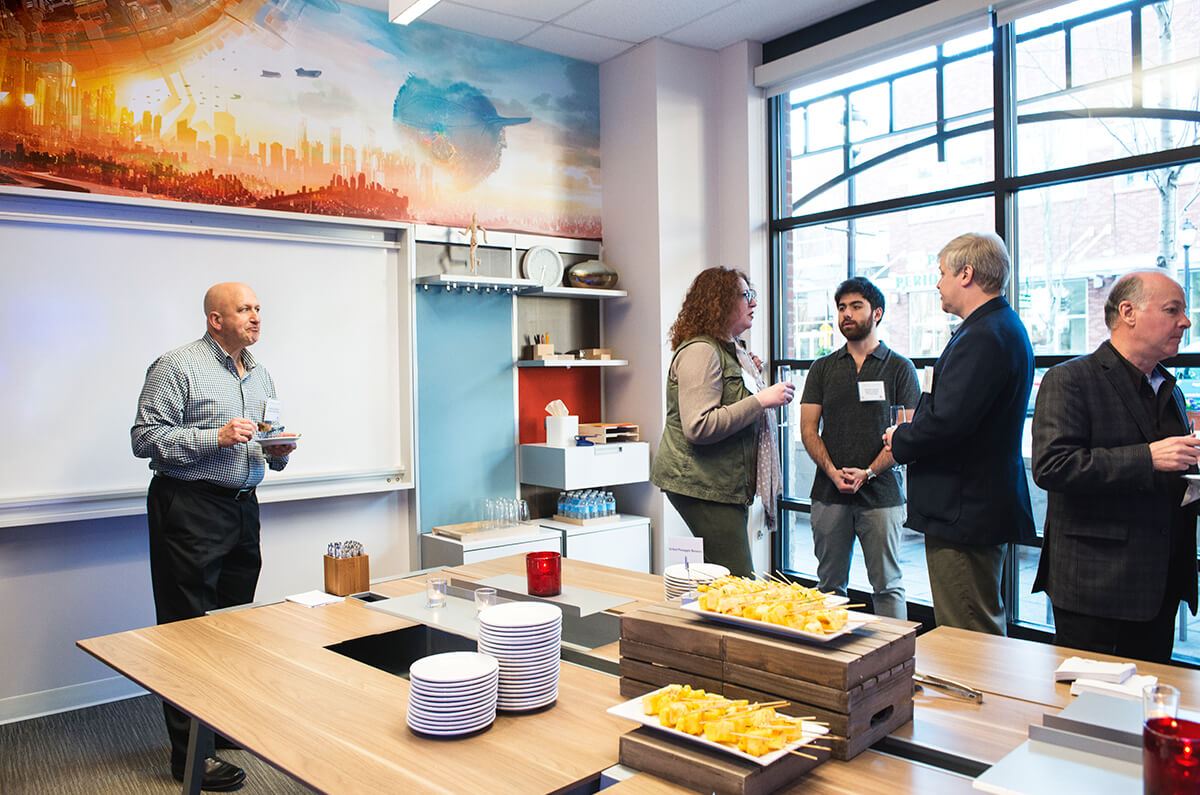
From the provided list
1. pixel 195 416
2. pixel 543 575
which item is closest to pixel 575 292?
pixel 195 416

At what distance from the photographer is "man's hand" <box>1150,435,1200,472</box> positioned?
82.0 inches

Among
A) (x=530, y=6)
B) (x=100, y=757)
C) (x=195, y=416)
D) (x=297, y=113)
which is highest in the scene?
(x=530, y=6)

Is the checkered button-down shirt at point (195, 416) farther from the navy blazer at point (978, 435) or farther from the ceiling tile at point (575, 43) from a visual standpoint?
the ceiling tile at point (575, 43)

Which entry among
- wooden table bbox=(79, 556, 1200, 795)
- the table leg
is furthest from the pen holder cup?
the table leg

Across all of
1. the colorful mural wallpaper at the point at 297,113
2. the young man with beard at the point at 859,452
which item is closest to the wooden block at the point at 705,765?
the young man with beard at the point at 859,452

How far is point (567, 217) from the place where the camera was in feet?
17.4

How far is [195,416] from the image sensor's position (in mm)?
3090

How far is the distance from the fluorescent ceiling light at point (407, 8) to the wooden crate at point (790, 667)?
2900 millimetres

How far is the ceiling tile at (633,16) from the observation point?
4539 mm

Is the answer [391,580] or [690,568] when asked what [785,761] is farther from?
[391,580]

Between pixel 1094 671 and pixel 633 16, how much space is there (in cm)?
409

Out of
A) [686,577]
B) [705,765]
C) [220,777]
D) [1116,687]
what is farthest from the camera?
[220,777]

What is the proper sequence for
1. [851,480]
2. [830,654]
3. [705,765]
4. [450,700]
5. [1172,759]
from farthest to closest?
[851,480] → [450,700] → [830,654] → [705,765] → [1172,759]

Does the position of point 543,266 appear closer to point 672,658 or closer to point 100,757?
point 100,757
